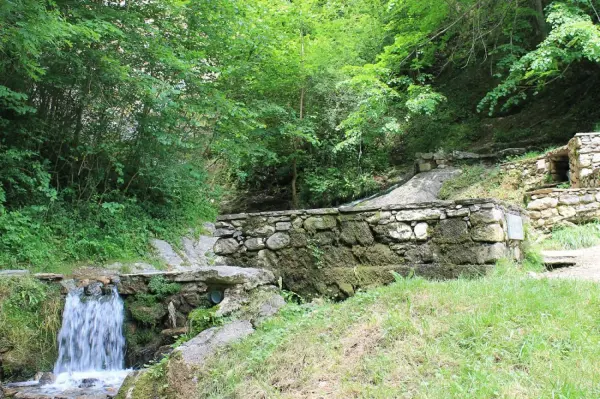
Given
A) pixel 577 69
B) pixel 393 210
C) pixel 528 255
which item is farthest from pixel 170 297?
pixel 577 69

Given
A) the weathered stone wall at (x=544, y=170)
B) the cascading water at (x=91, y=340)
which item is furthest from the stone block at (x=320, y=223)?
the weathered stone wall at (x=544, y=170)

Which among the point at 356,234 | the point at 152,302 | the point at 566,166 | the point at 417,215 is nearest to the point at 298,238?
the point at 356,234

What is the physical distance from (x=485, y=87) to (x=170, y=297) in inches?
513

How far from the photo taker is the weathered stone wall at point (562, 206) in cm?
757

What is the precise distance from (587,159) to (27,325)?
31.3 ft

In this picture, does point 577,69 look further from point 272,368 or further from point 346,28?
point 272,368

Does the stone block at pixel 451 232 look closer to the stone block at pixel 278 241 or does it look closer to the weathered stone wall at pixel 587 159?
the stone block at pixel 278 241

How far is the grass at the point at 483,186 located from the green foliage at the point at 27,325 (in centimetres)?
808

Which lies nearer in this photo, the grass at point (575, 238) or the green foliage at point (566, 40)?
the grass at point (575, 238)

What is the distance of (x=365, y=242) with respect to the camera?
4.65m

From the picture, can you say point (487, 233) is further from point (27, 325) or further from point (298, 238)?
point (27, 325)

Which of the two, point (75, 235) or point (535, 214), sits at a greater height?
point (75, 235)

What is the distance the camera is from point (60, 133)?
29.2 ft

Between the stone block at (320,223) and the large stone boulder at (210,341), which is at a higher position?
the stone block at (320,223)
